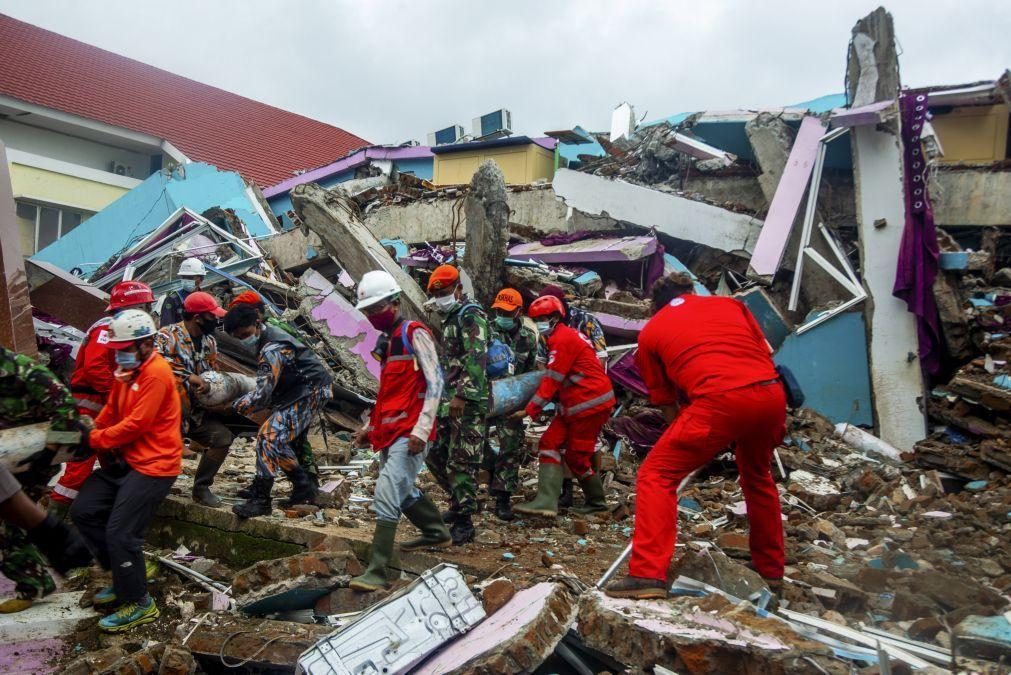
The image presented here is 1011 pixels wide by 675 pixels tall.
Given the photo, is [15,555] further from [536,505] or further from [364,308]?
[536,505]

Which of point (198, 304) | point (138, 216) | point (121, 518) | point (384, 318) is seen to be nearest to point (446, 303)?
point (384, 318)

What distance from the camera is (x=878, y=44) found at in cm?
935

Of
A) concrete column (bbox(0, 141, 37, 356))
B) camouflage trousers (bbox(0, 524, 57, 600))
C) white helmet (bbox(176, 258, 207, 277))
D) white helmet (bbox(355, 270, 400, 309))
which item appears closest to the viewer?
camouflage trousers (bbox(0, 524, 57, 600))

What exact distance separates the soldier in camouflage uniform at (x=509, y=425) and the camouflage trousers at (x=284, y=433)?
1.26 metres

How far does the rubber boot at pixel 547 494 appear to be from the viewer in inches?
223

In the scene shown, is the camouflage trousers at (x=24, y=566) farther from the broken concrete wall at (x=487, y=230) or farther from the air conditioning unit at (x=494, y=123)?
the air conditioning unit at (x=494, y=123)

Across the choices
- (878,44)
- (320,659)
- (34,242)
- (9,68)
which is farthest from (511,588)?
(9,68)

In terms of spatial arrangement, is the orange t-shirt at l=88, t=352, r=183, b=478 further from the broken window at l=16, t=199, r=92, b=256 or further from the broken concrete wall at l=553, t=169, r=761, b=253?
the broken window at l=16, t=199, r=92, b=256

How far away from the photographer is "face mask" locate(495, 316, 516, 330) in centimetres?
623

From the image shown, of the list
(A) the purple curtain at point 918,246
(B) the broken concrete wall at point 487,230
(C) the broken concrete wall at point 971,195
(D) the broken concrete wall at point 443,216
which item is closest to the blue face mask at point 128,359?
(B) the broken concrete wall at point 487,230

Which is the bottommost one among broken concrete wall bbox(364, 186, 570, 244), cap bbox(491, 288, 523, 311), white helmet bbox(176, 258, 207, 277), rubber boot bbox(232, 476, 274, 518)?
rubber boot bbox(232, 476, 274, 518)

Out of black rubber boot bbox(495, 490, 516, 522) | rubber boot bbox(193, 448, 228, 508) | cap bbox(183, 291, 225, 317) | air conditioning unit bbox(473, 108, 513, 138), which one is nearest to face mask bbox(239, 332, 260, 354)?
cap bbox(183, 291, 225, 317)

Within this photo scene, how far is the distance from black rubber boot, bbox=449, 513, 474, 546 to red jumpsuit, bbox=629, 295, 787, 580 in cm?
161

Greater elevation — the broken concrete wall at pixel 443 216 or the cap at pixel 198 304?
the broken concrete wall at pixel 443 216
